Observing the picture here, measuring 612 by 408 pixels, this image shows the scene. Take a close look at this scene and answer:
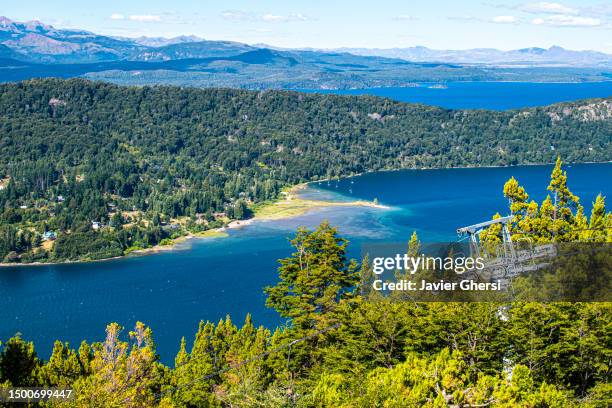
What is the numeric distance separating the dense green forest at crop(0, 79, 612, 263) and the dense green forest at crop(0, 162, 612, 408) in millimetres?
64439

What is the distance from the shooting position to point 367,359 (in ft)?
86.3

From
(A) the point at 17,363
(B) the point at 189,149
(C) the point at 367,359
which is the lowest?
(B) the point at 189,149

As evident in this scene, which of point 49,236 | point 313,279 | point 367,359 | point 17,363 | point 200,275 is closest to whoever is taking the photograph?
point 367,359

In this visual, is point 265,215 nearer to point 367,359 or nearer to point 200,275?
point 200,275

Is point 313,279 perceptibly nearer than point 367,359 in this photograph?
No

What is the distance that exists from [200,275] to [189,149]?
8263 centimetres

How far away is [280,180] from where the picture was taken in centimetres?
14338

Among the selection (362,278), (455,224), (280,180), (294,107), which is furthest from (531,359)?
(294,107)

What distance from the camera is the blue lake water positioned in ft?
207

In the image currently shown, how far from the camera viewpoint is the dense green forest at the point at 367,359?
20.2 m

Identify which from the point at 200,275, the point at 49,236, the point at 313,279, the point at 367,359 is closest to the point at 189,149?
the point at 49,236

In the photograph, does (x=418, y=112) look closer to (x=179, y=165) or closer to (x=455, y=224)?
(x=179, y=165)

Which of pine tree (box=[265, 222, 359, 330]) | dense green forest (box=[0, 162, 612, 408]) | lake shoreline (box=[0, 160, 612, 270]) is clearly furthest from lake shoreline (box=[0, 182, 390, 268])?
pine tree (box=[265, 222, 359, 330])

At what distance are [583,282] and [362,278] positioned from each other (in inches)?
369
